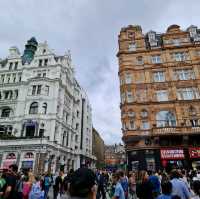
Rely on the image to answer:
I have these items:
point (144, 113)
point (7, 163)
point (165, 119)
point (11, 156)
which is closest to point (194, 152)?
point (165, 119)

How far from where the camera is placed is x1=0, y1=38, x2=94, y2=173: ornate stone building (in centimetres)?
3316

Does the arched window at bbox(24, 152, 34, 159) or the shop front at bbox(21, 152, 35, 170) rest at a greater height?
the arched window at bbox(24, 152, 34, 159)

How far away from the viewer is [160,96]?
98.4 ft

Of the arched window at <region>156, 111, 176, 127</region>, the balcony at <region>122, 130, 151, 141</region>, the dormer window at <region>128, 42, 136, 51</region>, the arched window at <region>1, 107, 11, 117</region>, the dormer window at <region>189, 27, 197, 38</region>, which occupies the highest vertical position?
the dormer window at <region>189, 27, 197, 38</region>

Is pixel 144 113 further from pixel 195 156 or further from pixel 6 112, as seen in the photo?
pixel 6 112

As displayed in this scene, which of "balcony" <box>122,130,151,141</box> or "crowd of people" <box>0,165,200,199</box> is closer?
"crowd of people" <box>0,165,200,199</box>

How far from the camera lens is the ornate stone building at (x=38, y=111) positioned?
33.2m

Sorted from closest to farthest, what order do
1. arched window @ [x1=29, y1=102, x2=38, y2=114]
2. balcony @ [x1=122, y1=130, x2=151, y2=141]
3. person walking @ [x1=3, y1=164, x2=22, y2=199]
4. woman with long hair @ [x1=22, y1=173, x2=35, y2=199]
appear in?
person walking @ [x1=3, y1=164, x2=22, y2=199]
woman with long hair @ [x1=22, y1=173, x2=35, y2=199]
balcony @ [x1=122, y1=130, x2=151, y2=141]
arched window @ [x1=29, y1=102, x2=38, y2=114]

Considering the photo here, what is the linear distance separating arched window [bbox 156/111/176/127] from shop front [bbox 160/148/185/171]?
3.72 m

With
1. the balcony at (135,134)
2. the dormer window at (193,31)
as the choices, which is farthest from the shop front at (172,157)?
the dormer window at (193,31)

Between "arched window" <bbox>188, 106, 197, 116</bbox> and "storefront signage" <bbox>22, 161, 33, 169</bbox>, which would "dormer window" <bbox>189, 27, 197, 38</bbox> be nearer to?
"arched window" <bbox>188, 106, 197, 116</bbox>

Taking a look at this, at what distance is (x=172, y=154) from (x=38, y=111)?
2386 centimetres

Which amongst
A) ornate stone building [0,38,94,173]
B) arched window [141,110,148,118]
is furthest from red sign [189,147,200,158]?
ornate stone building [0,38,94,173]

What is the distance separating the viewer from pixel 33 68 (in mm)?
41375
